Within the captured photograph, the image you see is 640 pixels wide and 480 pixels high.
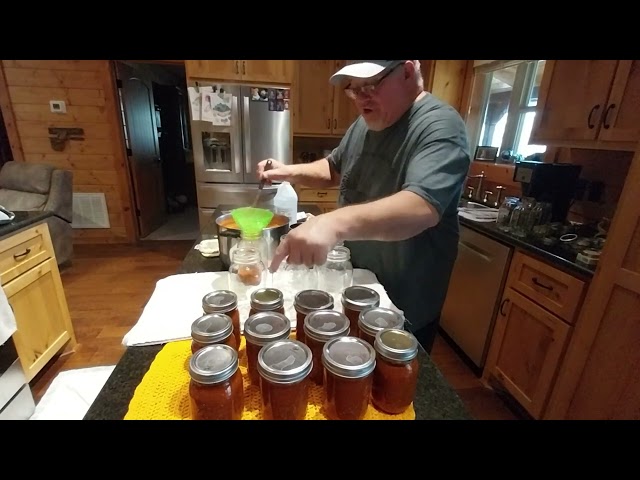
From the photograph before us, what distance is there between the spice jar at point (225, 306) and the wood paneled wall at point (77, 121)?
3417mm

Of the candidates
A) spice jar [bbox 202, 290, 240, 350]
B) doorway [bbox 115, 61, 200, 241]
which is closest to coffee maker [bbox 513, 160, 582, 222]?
spice jar [bbox 202, 290, 240, 350]

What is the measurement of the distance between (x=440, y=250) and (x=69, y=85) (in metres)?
3.91

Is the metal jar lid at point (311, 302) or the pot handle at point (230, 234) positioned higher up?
the pot handle at point (230, 234)

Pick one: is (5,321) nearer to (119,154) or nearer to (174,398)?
(174,398)

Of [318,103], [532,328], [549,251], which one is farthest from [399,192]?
[318,103]

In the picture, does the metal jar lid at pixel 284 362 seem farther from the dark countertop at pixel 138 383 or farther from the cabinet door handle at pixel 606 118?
the cabinet door handle at pixel 606 118

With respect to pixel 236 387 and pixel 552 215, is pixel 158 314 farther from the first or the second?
pixel 552 215

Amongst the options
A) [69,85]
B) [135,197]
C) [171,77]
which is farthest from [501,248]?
[171,77]

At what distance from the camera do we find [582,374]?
1.12m

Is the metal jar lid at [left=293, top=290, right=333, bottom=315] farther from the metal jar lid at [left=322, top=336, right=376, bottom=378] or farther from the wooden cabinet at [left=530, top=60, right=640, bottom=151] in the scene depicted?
the wooden cabinet at [left=530, top=60, right=640, bottom=151]

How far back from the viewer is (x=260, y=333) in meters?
0.48

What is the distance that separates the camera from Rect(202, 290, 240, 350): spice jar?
54cm

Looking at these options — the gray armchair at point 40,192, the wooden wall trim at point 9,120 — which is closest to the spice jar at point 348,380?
the gray armchair at point 40,192

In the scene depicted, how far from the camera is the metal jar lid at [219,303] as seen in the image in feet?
1.77
